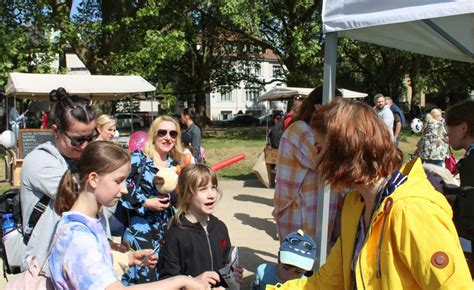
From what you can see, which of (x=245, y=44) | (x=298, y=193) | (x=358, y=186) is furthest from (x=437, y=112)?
(x=245, y=44)

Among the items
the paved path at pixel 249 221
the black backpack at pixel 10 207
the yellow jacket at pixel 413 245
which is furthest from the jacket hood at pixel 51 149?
the paved path at pixel 249 221

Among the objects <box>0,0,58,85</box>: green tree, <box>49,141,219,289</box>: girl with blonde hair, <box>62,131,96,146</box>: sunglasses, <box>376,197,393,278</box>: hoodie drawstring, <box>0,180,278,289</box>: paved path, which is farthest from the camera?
<box>0,0,58,85</box>: green tree

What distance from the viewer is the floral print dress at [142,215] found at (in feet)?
11.3

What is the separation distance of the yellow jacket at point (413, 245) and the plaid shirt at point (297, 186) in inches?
59.7

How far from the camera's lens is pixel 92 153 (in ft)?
6.91

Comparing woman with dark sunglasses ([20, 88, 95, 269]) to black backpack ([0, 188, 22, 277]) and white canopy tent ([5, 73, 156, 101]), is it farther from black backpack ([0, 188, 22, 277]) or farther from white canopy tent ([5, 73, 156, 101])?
white canopy tent ([5, 73, 156, 101])

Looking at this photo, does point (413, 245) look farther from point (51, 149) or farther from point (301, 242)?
point (51, 149)

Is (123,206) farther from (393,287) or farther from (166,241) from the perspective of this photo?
(393,287)

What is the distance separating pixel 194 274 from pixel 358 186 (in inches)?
63.1

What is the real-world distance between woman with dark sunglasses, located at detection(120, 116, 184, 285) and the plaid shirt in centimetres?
86

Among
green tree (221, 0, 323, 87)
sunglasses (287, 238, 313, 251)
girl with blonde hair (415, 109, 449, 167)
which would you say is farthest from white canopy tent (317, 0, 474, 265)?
green tree (221, 0, 323, 87)

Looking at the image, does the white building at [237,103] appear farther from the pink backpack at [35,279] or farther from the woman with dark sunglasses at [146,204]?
the pink backpack at [35,279]

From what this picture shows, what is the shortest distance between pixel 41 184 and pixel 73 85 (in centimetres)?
985

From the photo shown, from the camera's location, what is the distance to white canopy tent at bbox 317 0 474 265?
9.09 ft
